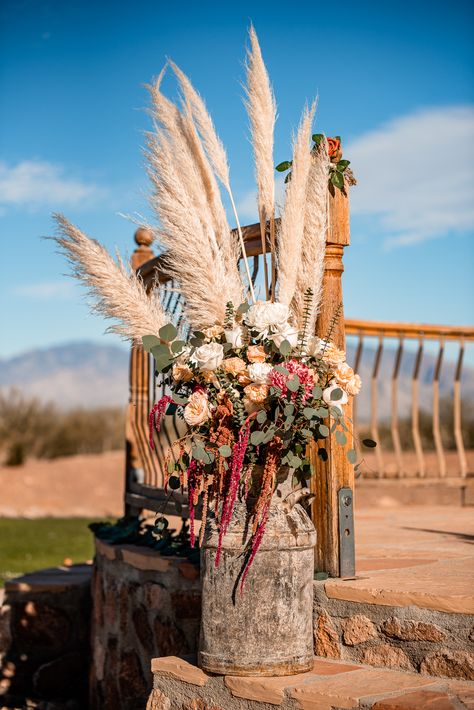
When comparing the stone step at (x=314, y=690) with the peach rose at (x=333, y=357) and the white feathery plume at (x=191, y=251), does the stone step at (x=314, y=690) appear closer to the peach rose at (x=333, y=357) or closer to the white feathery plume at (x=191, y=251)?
the peach rose at (x=333, y=357)

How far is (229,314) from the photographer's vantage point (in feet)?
9.39

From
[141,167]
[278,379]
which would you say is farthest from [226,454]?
[141,167]

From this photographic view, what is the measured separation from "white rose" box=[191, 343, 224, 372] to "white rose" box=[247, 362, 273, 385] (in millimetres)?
124

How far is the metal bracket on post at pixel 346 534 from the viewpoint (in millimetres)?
Result: 3189

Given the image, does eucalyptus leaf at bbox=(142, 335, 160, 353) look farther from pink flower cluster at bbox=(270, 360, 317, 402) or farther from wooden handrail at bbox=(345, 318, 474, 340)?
wooden handrail at bbox=(345, 318, 474, 340)

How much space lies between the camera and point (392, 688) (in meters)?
2.64

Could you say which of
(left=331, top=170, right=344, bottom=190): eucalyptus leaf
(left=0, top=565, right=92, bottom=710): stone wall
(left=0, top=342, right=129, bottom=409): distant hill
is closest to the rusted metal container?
(left=331, top=170, right=344, bottom=190): eucalyptus leaf

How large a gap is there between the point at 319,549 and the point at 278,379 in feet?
2.89

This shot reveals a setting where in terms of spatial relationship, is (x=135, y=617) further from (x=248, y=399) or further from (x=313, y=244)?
(x=313, y=244)

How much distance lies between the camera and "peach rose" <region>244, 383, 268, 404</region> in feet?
8.79

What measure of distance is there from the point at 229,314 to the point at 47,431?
879 inches

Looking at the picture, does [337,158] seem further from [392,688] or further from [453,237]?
[453,237]

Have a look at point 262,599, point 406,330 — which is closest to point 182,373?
point 262,599

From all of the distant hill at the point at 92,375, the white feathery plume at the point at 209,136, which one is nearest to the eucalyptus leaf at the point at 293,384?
the white feathery plume at the point at 209,136
